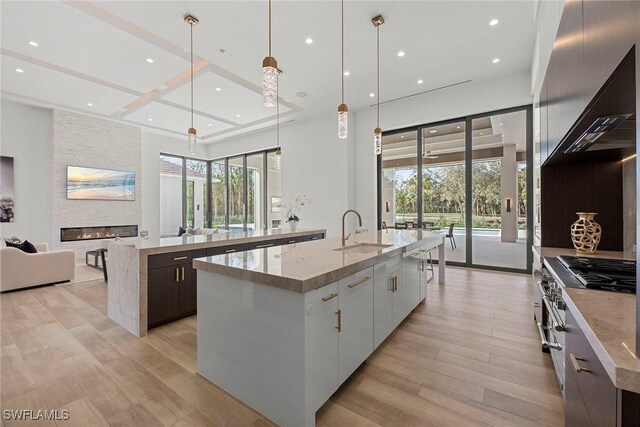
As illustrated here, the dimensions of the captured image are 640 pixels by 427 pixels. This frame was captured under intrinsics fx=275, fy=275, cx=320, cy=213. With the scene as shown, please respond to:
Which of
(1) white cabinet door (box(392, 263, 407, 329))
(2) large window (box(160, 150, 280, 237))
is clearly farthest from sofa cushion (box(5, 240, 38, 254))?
(1) white cabinet door (box(392, 263, 407, 329))

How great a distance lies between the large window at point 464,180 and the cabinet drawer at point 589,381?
4.22m

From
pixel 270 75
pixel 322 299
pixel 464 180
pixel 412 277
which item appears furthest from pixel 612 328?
pixel 464 180

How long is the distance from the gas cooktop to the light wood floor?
837 mm

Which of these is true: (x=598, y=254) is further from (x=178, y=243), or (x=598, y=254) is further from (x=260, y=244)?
(x=178, y=243)

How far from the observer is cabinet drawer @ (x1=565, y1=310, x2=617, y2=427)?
0.75 m

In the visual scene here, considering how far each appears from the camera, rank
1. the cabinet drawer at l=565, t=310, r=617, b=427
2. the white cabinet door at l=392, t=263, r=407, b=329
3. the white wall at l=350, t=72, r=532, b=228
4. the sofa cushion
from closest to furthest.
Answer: the cabinet drawer at l=565, t=310, r=617, b=427 < the white cabinet door at l=392, t=263, r=407, b=329 < the sofa cushion < the white wall at l=350, t=72, r=532, b=228

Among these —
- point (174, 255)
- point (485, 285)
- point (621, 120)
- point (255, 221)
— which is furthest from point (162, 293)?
point (255, 221)

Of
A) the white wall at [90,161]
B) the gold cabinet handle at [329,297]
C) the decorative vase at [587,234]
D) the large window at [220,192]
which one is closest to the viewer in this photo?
the gold cabinet handle at [329,297]

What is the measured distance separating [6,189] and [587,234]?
935 centimetres

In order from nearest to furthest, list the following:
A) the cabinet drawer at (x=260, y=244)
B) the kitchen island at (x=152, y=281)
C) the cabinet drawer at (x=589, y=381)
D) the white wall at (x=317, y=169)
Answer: the cabinet drawer at (x=589, y=381)
the kitchen island at (x=152, y=281)
the cabinet drawer at (x=260, y=244)
the white wall at (x=317, y=169)

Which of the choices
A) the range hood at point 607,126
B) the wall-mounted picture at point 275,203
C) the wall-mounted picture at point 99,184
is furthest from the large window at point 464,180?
the wall-mounted picture at point 99,184

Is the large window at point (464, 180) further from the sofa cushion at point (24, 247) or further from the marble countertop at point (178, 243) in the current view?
the sofa cushion at point (24, 247)

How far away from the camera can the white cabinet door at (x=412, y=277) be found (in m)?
2.74

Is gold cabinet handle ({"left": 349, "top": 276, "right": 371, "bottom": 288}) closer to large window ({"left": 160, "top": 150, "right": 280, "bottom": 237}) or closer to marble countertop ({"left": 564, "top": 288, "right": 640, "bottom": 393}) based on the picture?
marble countertop ({"left": 564, "top": 288, "right": 640, "bottom": 393})
